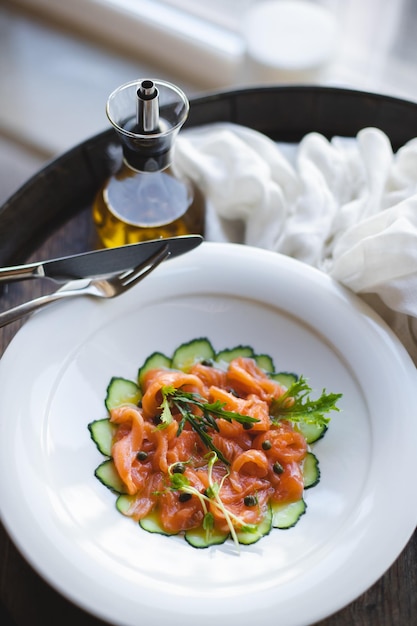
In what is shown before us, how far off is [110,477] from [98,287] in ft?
1.08

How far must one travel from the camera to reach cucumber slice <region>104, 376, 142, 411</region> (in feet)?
4.44

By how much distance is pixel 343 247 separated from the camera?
4.98 ft

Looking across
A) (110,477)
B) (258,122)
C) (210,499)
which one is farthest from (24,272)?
(258,122)

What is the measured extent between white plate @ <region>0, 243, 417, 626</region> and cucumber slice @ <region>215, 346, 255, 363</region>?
2 centimetres

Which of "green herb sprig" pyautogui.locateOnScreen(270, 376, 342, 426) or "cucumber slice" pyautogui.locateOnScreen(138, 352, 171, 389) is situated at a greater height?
"green herb sprig" pyautogui.locateOnScreen(270, 376, 342, 426)

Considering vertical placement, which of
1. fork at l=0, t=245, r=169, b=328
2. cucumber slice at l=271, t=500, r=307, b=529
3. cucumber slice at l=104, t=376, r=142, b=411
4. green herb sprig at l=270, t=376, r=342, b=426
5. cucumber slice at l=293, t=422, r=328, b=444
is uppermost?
fork at l=0, t=245, r=169, b=328

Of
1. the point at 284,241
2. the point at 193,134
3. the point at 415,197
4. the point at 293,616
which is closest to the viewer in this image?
the point at 293,616

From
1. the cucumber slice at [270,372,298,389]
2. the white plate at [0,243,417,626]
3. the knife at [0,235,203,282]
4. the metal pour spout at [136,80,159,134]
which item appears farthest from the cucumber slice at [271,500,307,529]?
the metal pour spout at [136,80,159,134]

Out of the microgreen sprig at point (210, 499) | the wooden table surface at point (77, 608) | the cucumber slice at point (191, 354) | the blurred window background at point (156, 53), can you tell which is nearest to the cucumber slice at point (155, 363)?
the cucumber slice at point (191, 354)

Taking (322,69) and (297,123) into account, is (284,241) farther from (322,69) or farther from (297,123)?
(322,69)

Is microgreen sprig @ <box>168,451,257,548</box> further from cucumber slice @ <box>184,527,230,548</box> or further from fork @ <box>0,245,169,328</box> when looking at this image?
fork @ <box>0,245,169,328</box>

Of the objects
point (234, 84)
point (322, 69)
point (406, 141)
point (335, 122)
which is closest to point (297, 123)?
point (335, 122)

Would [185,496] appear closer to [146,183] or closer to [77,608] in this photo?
[77,608]

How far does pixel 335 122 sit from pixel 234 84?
3.17ft
